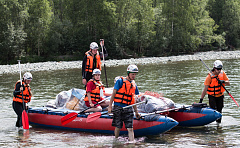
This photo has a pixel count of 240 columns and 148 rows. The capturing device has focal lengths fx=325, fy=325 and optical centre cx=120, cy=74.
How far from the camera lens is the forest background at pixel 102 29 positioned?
34562 mm

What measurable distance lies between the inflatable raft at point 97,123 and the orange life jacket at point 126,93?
2.33ft

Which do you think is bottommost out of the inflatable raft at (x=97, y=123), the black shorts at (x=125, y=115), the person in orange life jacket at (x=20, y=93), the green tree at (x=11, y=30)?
the inflatable raft at (x=97, y=123)

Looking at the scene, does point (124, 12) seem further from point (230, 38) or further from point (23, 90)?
point (23, 90)

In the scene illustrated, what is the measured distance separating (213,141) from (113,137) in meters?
2.08

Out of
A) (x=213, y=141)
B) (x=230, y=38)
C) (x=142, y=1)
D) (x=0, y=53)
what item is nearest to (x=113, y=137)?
(x=213, y=141)

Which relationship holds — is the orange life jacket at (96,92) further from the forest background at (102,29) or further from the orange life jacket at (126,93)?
the forest background at (102,29)


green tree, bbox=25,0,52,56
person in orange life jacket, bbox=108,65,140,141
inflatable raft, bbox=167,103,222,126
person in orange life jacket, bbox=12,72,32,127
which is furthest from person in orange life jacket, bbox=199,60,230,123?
green tree, bbox=25,0,52,56

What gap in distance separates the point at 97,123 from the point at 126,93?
1391 mm

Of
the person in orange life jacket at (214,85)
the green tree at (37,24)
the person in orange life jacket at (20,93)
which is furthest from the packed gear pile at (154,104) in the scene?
the green tree at (37,24)

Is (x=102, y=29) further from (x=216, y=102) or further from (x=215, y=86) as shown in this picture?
(x=215, y=86)

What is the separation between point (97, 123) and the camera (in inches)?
287

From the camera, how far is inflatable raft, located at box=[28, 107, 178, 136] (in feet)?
21.9

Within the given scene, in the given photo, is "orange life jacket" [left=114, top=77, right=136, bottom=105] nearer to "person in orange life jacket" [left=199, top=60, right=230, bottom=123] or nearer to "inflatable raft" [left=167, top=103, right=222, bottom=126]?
"inflatable raft" [left=167, top=103, right=222, bottom=126]

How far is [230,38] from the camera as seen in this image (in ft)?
152
